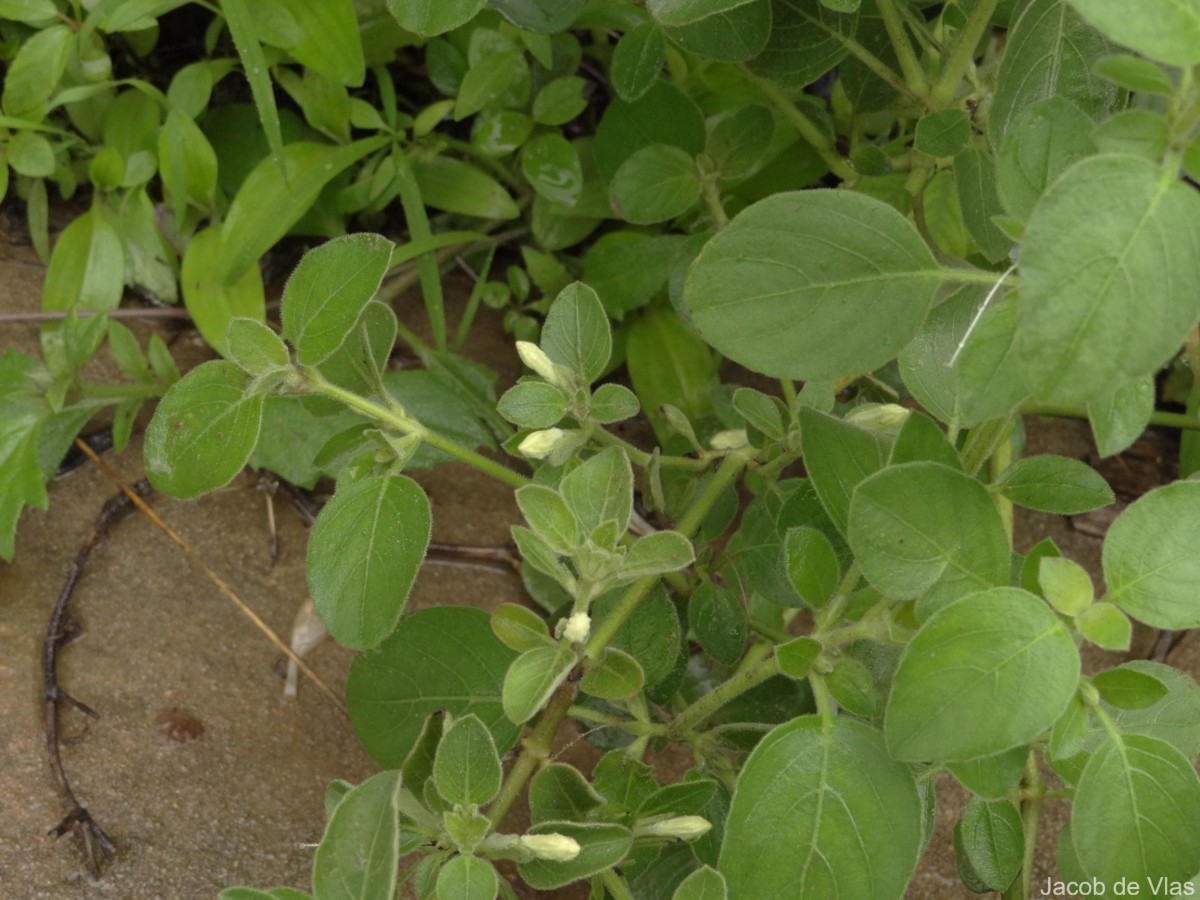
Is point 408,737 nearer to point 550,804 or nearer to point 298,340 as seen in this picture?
point 550,804

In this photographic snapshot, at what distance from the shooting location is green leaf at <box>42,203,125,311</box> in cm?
180

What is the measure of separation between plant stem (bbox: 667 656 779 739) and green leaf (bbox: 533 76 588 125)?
959mm

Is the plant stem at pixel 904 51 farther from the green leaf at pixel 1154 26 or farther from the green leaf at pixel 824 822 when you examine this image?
the green leaf at pixel 824 822

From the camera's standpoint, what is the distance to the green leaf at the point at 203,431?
1.02 meters

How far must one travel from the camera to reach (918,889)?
1465 millimetres

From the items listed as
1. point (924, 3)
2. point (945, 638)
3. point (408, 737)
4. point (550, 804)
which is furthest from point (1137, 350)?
point (924, 3)

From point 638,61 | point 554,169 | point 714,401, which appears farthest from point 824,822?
point 554,169

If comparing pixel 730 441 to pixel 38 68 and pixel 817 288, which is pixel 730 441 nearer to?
pixel 817 288

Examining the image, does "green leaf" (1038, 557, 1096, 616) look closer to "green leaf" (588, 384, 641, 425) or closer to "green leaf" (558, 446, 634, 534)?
"green leaf" (558, 446, 634, 534)

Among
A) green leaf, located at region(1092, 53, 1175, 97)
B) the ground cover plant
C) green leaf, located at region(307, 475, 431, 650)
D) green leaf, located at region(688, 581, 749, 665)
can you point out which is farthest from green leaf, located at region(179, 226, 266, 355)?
green leaf, located at region(1092, 53, 1175, 97)

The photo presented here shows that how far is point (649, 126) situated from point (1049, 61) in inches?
23.8

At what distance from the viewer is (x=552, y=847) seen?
886 mm

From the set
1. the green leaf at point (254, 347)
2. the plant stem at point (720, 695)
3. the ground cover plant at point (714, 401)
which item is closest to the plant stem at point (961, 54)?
the ground cover plant at point (714, 401)

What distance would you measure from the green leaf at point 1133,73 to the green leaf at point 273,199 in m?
1.27
